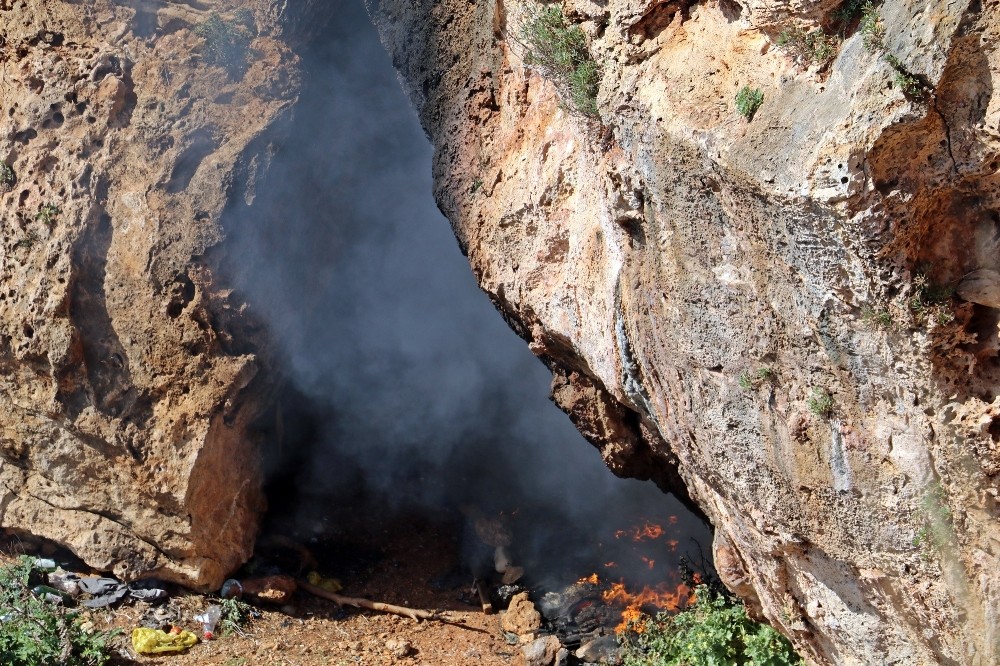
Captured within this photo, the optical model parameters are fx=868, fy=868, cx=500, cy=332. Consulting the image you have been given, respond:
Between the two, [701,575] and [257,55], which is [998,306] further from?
[257,55]

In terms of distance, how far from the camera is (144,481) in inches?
218

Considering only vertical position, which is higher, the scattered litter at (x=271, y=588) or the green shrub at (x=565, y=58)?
the green shrub at (x=565, y=58)

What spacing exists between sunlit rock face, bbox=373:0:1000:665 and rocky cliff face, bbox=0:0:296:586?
2104mm

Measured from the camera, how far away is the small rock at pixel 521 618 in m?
5.97

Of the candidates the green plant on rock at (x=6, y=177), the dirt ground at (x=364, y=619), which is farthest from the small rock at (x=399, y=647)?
the green plant on rock at (x=6, y=177)

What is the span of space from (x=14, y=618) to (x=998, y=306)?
5.41 meters

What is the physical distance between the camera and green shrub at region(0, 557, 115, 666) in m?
4.90

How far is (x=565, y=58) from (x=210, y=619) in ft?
13.7

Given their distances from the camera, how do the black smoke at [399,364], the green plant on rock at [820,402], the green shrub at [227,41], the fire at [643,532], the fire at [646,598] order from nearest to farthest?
the green plant on rock at [820,402]
the green shrub at [227,41]
the fire at [646,598]
the fire at [643,532]
the black smoke at [399,364]

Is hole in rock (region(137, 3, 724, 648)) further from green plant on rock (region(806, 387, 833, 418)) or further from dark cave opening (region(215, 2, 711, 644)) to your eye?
green plant on rock (region(806, 387, 833, 418))

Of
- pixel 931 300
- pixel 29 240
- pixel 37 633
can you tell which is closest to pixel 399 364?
pixel 29 240

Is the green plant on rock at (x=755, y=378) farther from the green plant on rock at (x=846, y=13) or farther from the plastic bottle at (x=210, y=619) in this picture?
the plastic bottle at (x=210, y=619)

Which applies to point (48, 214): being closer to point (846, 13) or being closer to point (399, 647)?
point (399, 647)

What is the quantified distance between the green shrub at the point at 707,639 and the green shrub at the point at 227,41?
14.5 feet
